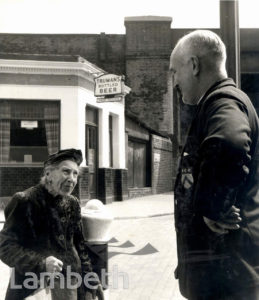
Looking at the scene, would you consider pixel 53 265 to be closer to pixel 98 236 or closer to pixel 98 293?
pixel 98 293

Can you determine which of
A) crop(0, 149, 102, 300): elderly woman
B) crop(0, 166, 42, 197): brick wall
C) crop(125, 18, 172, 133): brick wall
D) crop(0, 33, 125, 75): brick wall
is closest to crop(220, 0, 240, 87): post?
crop(0, 149, 102, 300): elderly woman

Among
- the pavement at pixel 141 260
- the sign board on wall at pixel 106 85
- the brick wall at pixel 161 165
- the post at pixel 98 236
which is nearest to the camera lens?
the post at pixel 98 236

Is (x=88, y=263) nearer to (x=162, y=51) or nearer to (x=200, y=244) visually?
(x=200, y=244)

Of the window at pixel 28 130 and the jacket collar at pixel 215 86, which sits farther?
the window at pixel 28 130

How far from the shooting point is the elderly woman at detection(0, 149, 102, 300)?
115 inches

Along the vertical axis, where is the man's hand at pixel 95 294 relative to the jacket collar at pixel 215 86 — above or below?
below

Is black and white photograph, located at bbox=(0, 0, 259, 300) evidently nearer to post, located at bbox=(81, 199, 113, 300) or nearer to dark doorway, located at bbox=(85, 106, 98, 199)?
post, located at bbox=(81, 199, 113, 300)

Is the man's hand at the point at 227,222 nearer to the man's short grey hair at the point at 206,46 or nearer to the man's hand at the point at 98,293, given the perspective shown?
the man's short grey hair at the point at 206,46

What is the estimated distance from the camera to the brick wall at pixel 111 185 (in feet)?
62.3

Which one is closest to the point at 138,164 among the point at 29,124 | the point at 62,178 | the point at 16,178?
the point at 29,124

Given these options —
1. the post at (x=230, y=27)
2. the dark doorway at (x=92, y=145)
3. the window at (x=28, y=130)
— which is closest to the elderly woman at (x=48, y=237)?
the post at (x=230, y=27)

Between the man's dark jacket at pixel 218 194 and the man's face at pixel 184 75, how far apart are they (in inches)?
3.5

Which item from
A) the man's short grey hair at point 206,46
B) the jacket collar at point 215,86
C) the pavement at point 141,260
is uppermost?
the man's short grey hair at point 206,46

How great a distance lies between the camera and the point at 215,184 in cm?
186
